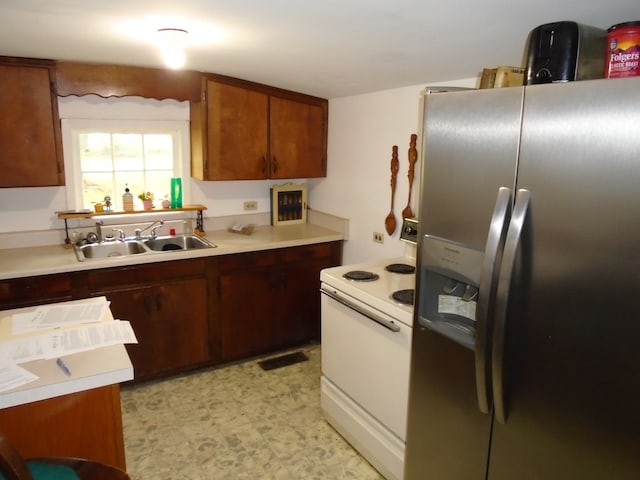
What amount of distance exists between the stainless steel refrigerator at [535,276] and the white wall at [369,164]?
129 cm

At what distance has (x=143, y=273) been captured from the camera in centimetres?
294

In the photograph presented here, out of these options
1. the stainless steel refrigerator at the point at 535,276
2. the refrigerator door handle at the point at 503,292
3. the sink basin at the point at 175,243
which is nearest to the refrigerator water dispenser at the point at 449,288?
the stainless steel refrigerator at the point at 535,276

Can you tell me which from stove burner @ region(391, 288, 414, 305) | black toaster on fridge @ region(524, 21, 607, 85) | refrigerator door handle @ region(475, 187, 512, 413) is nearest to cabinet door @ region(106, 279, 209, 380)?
stove burner @ region(391, 288, 414, 305)

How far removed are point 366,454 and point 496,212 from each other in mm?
1568

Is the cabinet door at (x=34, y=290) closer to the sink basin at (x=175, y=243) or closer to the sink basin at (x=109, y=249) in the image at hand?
the sink basin at (x=109, y=249)

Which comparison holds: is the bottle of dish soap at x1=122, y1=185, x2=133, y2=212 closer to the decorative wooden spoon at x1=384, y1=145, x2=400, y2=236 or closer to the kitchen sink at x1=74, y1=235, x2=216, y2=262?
the kitchen sink at x1=74, y1=235, x2=216, y2=262

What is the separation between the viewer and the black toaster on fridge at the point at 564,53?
139cm

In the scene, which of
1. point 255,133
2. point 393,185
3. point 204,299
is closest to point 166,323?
point 204,299

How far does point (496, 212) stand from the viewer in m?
1.42

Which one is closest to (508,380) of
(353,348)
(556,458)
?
(556,458)

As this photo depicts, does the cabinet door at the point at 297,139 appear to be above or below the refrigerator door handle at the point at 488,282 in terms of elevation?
above

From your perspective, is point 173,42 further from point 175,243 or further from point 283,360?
point 283,360

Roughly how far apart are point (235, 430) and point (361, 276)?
1.11m

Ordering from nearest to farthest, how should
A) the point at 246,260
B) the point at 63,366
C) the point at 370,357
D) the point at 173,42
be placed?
the point at 63,366 → the point at 173,42 → the point at 370,357 → the point at 246,260
